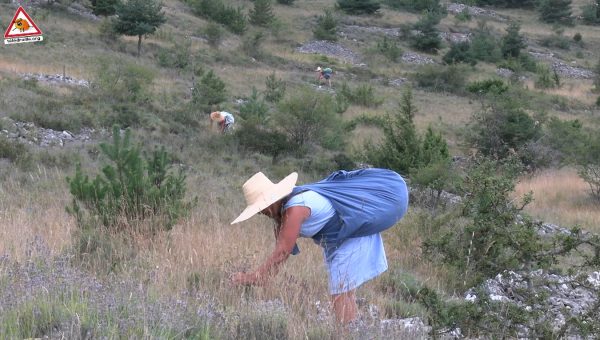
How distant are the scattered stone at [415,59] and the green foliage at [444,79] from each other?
6.77m

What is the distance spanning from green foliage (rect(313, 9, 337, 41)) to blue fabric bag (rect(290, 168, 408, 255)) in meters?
41.8

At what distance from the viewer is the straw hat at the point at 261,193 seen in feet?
12.0

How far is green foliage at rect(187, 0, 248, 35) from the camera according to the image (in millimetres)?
42656

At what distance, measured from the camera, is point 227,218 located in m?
7.37

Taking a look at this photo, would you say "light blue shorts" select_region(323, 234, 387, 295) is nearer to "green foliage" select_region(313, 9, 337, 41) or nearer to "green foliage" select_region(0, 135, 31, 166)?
"green foliage" select_region(0, 135, 31, 166)

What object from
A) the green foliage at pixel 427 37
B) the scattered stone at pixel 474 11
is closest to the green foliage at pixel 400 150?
the green foliage at pixel 427 37

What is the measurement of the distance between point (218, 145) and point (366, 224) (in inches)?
475

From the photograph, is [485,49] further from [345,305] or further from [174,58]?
[345,305]

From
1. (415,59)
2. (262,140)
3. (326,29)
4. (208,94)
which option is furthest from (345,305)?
(326,29)

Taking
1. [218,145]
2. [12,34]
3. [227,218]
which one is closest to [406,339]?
[227,218]

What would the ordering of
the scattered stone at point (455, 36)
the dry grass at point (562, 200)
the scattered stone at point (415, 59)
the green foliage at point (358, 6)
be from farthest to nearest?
1. the green foliage at point (358, 6)
2. the scattered stone at point (455, 36)
3. the scattered stone at point (415, 59)
4. the dry grass at point (562, 200)

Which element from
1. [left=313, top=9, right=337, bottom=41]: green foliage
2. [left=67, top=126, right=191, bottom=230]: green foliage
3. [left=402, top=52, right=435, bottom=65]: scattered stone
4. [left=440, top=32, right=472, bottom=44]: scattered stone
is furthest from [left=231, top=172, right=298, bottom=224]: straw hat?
[left=440, top=32, right=472, bottom=44]: scattered stone

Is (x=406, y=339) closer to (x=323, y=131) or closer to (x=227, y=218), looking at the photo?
(x=227, y=218)

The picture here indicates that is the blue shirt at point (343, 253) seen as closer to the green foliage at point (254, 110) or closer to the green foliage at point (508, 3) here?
the green foliage at point (254, 110)
